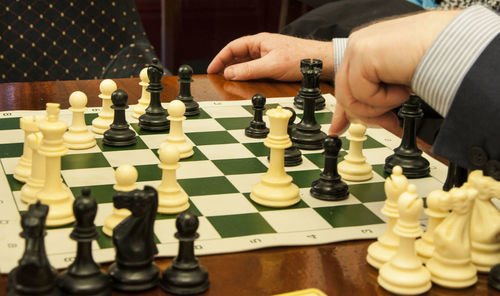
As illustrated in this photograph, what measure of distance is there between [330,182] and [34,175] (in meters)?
0.56


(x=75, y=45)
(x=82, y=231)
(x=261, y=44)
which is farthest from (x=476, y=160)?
(x=75, y=45)

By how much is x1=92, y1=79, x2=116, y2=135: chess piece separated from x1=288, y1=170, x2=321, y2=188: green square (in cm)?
50

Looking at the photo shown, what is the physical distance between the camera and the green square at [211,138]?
1808mm

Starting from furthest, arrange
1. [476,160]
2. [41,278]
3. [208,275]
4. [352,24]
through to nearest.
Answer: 1. [352,24]
2. [476,160]
3. [208,275]
4. [41,278]

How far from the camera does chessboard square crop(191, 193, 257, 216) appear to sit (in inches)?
54.3

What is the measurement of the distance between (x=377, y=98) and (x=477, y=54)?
8.2 inches

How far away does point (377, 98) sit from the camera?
4.66ft

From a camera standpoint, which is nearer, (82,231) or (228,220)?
(82,231)

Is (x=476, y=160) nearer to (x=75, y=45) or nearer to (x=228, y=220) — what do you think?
(x=228, y=220)

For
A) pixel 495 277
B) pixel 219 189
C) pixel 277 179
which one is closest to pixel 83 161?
pixel 219 189

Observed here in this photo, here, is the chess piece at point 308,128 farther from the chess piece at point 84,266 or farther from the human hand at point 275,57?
the chess piece at point 84,266

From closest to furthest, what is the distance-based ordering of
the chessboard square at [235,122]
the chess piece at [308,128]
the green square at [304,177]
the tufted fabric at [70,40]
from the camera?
the green square at [304,177]
the chess piece at [308,128]
the chessboard square at [235,122]
the tufted fabric at [70,40]

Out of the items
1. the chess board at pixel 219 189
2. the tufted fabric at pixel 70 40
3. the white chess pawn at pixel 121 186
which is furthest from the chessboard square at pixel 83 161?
the tufted fabric at pixel 70 40

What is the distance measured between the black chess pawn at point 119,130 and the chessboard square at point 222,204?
358mm
